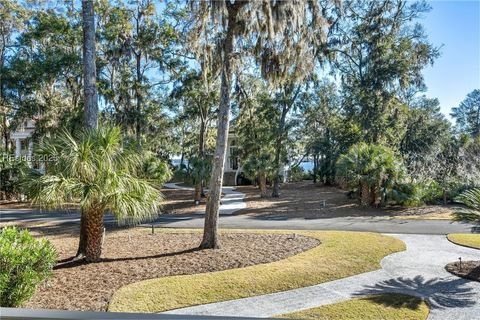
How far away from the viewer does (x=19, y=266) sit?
405 cm

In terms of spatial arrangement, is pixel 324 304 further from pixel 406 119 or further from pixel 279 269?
pixel 406 119

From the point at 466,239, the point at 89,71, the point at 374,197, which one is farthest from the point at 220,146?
the point at 374,197

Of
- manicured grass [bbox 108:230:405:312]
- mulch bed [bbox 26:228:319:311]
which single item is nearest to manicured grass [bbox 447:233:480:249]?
manicured grass [bbox 108:230:405:312]

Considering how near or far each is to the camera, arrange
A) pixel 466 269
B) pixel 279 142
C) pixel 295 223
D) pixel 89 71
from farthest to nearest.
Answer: pixel 279 142, pixel 295 223, pixel 89 71, pixel 466 269

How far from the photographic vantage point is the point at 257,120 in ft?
72.3

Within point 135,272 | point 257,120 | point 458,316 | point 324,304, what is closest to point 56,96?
point 257,120

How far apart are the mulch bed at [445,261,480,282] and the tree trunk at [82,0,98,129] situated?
8628 mm

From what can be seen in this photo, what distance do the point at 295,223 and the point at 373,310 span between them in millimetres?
8020

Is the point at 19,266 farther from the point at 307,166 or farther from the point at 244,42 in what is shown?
the point at 307,166

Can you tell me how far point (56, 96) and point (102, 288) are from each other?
19665 millimetres

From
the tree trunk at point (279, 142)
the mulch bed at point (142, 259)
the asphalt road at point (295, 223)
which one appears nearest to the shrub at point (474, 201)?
the mulch bed at point (142, 259)

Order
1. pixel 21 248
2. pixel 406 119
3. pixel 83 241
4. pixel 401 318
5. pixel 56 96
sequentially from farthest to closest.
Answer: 1. pixel 406 119
2. pixel 56 96
3. pixel 83 241
4. pixel 401 318
5. pixel 21 248

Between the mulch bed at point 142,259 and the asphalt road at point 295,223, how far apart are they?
90.6 inches

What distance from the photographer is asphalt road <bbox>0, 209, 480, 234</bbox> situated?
11455 millimetres
